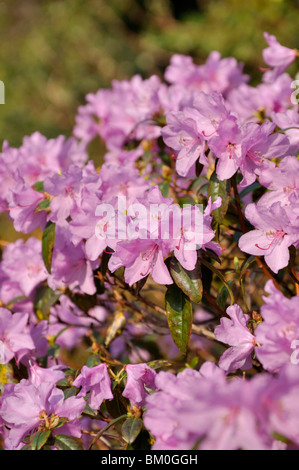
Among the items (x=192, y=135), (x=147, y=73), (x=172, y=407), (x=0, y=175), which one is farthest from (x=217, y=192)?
(x=147, y=73)

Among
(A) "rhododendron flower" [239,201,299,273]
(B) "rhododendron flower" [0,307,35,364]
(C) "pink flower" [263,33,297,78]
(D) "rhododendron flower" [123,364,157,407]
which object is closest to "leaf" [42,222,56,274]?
(B) "rhododendron flower" [0,307,35,364]

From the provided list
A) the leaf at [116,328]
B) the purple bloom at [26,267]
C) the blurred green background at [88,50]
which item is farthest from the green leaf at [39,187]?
the blurred green background at [88,50]

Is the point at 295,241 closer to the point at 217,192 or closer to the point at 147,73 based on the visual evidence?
the point at 217,192

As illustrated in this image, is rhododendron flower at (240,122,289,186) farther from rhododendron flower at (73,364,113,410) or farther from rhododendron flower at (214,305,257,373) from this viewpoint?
rhododendron flower at (73,364,113,410)

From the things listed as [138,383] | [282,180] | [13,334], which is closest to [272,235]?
[282,180]

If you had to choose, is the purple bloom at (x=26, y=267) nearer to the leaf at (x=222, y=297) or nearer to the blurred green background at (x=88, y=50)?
the leaf at (x=222, y=297)
